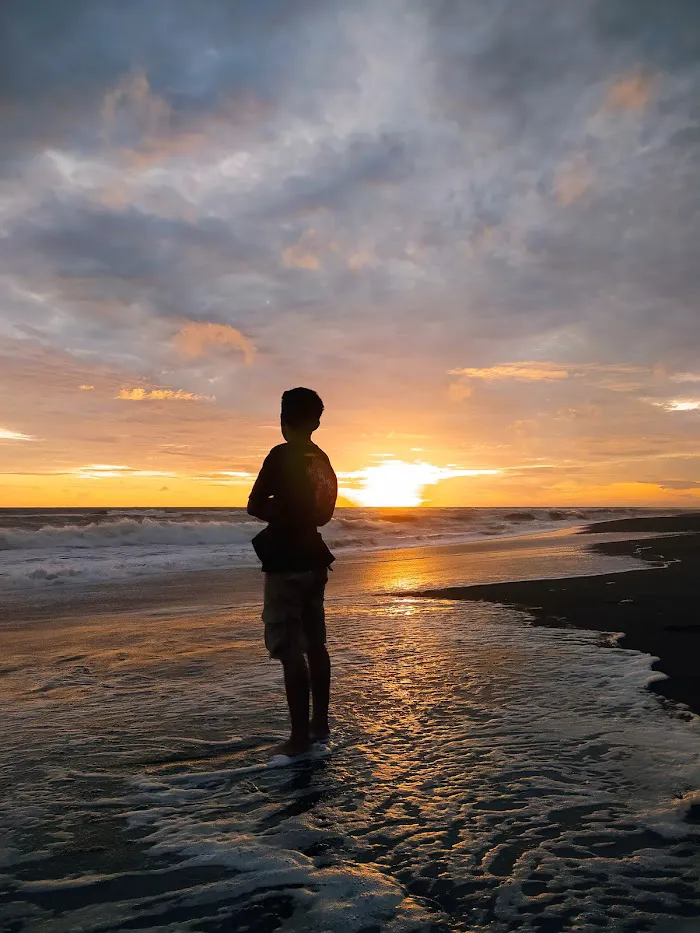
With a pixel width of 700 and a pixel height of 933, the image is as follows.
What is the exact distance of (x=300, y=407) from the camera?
4219mm

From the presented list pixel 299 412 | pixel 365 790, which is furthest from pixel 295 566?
pixel 365 790

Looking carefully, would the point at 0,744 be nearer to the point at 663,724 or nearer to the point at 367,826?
the point at 367,826

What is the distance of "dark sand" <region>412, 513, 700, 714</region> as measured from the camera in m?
5.65

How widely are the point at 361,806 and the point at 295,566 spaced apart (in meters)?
1.46

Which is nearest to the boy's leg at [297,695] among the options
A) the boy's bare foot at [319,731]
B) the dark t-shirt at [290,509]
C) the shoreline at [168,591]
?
the boy's bare foot at [319,731]

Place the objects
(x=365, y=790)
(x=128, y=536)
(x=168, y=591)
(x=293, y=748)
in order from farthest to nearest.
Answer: (x=128, y=536)
(x=168, y=591)
(x=293, y=748)
(x=365, y=790)

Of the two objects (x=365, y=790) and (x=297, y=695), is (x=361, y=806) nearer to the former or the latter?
(x=365, y=790)

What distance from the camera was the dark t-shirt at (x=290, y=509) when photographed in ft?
13.0

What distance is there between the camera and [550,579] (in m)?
12.9

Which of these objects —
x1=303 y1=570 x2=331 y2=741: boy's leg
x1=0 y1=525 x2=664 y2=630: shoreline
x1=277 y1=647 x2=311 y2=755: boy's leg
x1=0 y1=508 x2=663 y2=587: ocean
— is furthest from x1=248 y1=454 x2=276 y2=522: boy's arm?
x1=0 y1=508 x2=663 y2=587: ocean

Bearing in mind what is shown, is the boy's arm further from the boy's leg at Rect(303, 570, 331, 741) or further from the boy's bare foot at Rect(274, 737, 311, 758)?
the boy's bare foot at Rect(274, 737, 311, 758)

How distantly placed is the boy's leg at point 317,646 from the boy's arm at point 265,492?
52cm

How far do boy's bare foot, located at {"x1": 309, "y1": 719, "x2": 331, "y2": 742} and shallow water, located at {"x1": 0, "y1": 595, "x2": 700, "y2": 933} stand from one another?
11 centimetres

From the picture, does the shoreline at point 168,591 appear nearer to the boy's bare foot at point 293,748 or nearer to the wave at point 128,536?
the boy's bare foot at point 293,748
